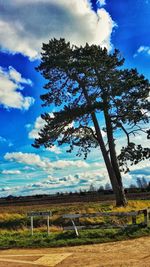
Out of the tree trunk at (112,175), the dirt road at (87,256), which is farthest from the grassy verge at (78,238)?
the tree trunk at (112,175)

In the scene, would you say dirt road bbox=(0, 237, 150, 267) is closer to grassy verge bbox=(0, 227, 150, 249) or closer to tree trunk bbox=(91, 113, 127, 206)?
grassy verge bbox=(0, 227, 150, 249)

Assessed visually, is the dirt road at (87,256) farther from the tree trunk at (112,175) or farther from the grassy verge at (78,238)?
the tree trunk at (112,175)

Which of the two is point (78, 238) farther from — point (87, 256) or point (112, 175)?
point (112, 175)

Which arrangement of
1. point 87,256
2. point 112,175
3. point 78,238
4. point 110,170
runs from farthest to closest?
point 110,170 < point 112,175 < point 78,238 < point 87,256

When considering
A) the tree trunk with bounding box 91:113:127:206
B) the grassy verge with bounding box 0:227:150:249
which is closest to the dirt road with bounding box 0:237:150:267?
the grassy verge with bounding box 0:227:150:249

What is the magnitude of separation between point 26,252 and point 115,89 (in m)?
20.8

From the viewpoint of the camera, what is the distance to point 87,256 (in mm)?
12586

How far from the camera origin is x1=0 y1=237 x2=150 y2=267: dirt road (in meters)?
11.3

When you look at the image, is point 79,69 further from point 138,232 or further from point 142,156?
point 138,232

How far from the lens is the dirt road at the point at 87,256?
37.2 feet

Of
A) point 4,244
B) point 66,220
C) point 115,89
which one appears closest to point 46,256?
point 4,244

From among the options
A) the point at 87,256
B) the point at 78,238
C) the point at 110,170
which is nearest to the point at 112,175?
the point at 110,170

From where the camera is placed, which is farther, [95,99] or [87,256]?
[95,99]

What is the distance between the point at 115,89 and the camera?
109 feet
